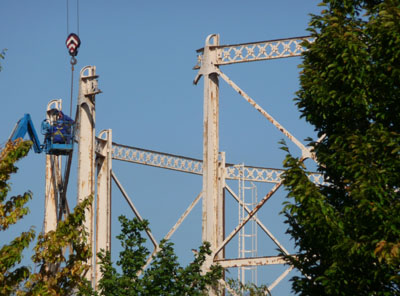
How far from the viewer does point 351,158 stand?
1947cm

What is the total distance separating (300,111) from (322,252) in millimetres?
3023

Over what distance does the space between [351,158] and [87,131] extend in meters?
16.6

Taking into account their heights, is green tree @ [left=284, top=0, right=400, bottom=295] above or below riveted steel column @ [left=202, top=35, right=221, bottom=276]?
below

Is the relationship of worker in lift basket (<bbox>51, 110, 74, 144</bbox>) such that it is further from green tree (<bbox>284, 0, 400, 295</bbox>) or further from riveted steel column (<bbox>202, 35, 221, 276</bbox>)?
green tree (<bbox>284, 0, 400, 295</bbox>)

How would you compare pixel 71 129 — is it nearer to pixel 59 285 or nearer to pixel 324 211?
pixel 59 285

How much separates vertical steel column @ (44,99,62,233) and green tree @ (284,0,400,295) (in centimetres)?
1820

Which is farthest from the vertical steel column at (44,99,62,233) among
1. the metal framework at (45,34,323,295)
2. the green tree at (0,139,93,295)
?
the green tree at (0,139,93,295)

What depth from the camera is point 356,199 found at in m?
18.8

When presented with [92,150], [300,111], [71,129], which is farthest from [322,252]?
[71,129]

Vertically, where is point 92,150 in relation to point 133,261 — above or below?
above

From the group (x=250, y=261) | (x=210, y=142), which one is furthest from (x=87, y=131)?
(x=250, y=261)

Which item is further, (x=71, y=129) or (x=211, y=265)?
(x=71, y=129)

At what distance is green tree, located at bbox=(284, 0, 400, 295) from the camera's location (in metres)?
18.7

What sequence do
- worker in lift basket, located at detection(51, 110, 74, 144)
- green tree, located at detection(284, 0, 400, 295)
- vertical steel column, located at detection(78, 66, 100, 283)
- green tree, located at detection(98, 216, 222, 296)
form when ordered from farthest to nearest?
worker in lift basket, located at detection(51, 110, 74, 144), vertical steel column, located at detection(78, 66, 100, 283), green tree, located at detection(98, 216, 222, 296), green tree, located at detection(284, 0, 400, 295)
